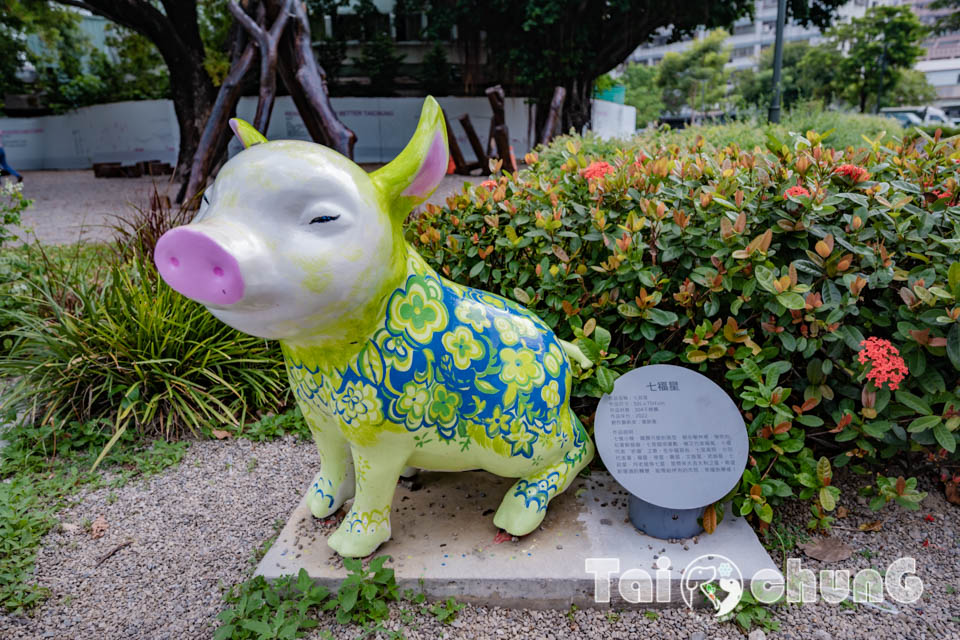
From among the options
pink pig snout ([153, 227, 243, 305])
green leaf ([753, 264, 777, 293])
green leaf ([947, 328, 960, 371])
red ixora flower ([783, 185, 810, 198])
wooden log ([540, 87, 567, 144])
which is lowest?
green leaf ([947, 328, 960, 371])

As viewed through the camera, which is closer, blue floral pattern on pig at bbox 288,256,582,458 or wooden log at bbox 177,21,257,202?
blue floral pattern on pig at bbox 288,256,582,458

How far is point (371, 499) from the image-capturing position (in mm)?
2033

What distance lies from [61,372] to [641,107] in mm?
37159

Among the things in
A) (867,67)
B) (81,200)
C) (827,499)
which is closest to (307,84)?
(827,499)

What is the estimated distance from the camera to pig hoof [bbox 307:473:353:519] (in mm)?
2318

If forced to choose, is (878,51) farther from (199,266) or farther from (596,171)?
(199,266)

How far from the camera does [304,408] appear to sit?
6.86 feet

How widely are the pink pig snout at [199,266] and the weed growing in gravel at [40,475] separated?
1.57 m

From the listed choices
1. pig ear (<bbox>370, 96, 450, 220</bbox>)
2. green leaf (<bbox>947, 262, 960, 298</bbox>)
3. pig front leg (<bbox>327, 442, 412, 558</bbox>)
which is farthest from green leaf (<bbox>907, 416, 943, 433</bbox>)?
pig ear (<bbox>370, 96, 450, 220</bbox>)

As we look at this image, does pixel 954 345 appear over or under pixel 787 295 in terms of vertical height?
under

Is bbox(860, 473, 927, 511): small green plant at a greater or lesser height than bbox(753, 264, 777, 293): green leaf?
lesser

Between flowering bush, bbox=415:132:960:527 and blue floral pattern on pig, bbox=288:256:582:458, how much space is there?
15.0 inches

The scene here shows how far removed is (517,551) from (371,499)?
1.81ft

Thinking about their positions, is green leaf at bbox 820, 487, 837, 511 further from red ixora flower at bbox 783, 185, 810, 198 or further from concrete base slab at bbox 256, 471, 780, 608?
red ixora flower at bbox 783, 185, 810, 198
